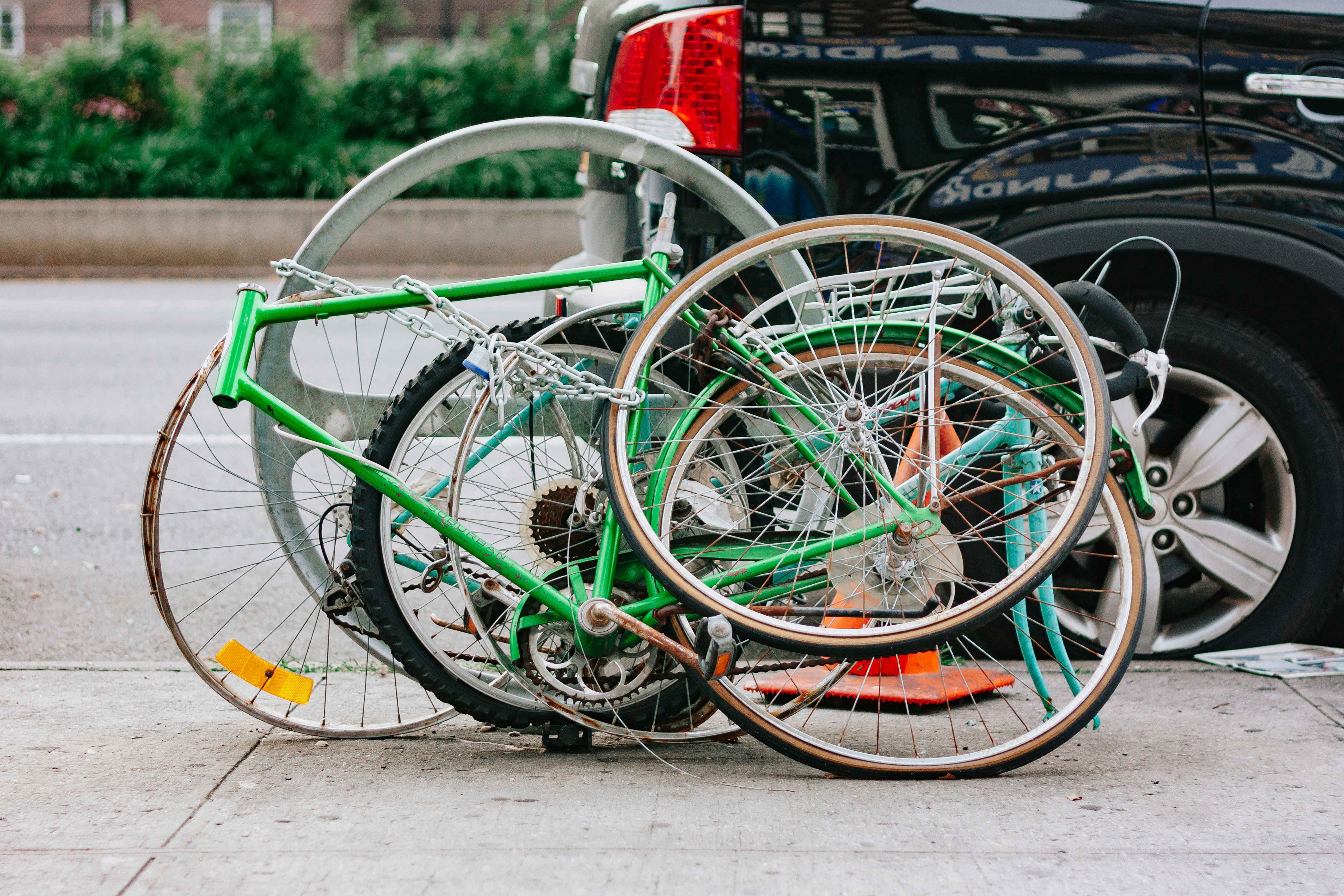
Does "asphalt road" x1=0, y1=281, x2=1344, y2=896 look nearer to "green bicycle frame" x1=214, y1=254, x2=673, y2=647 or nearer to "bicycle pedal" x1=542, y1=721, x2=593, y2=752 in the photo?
"bicycle pedal" x1=542, y1=721, x2=593, y2=752

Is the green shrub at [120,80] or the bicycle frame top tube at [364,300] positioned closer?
the bicycle frame top tube at [364,300]

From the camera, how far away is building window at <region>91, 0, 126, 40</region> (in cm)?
1738

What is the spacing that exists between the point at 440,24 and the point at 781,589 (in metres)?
22.4

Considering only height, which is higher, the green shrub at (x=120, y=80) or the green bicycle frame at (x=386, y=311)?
the green shrub at (x=120, y=80)

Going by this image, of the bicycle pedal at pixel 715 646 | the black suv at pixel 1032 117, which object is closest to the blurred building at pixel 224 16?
the black suv at pixel 1032 117

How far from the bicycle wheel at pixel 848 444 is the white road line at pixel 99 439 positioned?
433 centimetres

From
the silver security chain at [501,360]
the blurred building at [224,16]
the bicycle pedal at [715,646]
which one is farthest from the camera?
the blurred building at [224,16]

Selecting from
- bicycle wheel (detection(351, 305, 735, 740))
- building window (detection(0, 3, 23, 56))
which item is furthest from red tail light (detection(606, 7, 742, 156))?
building window (detection(0, 3, 23, 56))

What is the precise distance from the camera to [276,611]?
4.58 m

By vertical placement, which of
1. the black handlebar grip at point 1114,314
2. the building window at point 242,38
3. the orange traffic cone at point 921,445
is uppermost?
the building window at point 242,38

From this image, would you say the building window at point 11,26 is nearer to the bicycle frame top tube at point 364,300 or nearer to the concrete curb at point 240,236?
the concrete curb at point 240,236

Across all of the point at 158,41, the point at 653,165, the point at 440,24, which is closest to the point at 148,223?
the point at 158,41

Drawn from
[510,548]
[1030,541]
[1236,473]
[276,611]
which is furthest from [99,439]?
[1236,473]

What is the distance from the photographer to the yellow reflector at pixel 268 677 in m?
3.14
